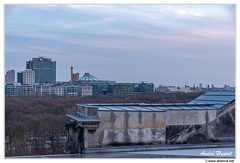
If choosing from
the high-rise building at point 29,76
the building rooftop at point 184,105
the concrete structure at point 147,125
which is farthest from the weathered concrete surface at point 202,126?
the high-rise building at point 29,76

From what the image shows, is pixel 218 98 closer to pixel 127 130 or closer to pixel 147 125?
pixel 147 125

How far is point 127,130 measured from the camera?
17.7 feet

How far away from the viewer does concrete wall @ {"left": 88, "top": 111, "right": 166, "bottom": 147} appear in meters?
5.32

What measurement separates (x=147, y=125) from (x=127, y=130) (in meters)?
0.28

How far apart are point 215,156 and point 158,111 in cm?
109

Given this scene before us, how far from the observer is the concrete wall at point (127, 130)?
17.4 ft

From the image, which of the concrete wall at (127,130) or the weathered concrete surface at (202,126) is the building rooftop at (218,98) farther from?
the concrete wall at (127,130)

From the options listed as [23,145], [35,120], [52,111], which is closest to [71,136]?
[23,145]

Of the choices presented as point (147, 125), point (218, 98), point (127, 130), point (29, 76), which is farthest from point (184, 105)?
point (29, 76)

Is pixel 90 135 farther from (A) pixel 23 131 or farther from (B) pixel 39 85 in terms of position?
(B) pixel 39 85

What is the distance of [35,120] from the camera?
70.7ft

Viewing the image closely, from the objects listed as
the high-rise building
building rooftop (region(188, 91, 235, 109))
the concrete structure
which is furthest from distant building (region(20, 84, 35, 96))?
the concrete structure

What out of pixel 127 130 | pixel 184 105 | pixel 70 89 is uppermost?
pixel 184 105

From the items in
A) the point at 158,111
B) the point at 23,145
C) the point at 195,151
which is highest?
the point at 158,111
